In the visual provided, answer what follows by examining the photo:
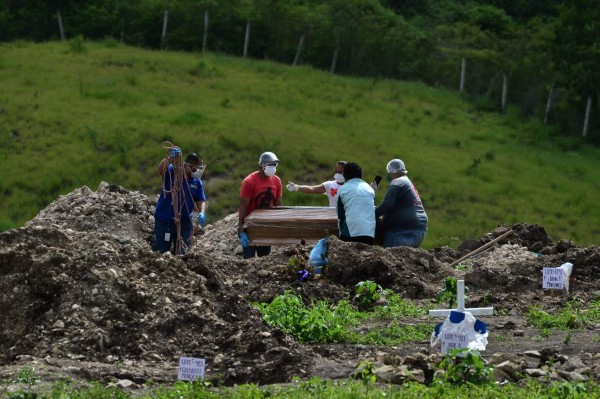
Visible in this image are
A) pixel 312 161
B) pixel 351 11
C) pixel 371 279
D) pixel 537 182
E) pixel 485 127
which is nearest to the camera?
pixel 371 279

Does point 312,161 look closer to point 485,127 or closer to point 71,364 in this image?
point 485,127

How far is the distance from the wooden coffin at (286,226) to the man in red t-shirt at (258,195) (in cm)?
10

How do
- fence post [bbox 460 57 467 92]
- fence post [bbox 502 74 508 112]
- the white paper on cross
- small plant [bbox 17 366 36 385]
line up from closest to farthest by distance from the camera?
small plant [bbox 17 366 36 385] < the white paper on cross < fence post [bbox 502 74 508 112] < fence post [bbox 460 57 467 92]

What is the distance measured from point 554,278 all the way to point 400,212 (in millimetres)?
2777

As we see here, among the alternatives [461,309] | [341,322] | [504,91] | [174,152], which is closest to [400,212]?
[174,152]

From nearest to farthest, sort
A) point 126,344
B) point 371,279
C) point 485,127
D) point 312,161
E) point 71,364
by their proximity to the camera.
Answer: point 71,364 → point 126,344 → point 371,279 → point 312,161 → point 485,127

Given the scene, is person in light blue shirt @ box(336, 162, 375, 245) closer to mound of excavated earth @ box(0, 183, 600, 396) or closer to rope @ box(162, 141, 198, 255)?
rope @ box(162, 141, 198, 255)

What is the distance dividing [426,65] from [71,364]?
43667 millimetres

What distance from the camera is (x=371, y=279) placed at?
12.6 meters

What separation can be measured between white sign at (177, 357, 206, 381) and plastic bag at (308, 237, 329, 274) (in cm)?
481

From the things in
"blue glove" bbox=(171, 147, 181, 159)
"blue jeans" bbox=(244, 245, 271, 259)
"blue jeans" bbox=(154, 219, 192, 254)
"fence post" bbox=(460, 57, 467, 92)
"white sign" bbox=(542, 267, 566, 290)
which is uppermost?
"blue glove" bbox=(171, 147, 181, 159)

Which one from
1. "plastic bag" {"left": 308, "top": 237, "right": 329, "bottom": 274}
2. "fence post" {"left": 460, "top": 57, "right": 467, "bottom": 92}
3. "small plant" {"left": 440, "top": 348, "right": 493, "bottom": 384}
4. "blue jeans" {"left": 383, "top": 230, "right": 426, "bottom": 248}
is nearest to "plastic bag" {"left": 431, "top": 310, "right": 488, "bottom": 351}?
"small plant" {"left": 440, "top": 348, "right": 493, "bottom": 384}

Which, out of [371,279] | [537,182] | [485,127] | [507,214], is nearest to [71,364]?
[371,279]

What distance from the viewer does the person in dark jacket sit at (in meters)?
14.3
